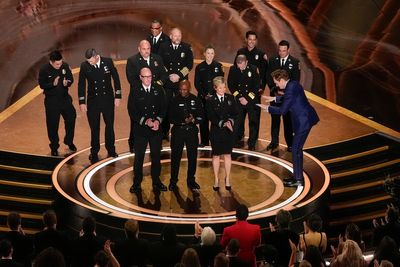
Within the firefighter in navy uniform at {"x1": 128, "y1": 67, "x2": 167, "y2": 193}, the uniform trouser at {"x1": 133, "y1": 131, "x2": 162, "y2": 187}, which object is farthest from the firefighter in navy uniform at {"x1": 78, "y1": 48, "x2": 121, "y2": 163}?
the uniform trouser at {"x1": 133, "y1": 131, "x2": 162, "y2": 187}

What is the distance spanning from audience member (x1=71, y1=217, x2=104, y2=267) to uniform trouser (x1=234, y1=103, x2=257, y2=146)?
14.8 ft

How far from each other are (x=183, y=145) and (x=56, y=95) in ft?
7.65

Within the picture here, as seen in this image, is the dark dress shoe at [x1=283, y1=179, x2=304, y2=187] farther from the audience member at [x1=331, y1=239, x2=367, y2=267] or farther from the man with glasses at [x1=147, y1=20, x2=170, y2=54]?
the audience member at [x1=331, y1=239, x2=367, y2=267]

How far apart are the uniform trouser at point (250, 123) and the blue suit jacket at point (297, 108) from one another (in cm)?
139

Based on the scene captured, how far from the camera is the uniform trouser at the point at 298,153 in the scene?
11.0 m

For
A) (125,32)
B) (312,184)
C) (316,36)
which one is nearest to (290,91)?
(312,184)

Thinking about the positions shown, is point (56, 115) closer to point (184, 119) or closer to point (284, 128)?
point (184, 119)

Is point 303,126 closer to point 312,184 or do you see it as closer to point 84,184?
point 312,184

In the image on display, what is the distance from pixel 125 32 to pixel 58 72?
561 cm

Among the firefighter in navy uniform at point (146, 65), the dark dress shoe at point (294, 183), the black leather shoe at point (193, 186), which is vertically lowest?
the dark dress shoe at point (294, 183)

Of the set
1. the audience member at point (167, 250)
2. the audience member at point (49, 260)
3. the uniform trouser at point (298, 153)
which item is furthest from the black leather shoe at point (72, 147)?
the audience member at point (49, 260)

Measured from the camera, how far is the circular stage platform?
10.3 m

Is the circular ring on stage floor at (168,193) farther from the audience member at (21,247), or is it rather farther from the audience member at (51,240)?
the audience member at (21,247)

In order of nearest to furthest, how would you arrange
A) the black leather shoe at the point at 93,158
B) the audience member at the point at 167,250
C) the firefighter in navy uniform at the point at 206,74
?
the audience member at the point at 167,250, the black leather shoe at the point at 93,158, the firefighter in navy uniform at the point at 206,74
